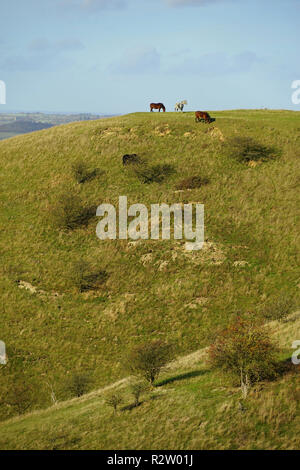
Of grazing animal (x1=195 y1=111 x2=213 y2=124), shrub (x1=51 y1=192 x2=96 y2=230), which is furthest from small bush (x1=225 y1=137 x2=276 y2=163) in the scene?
shrub (x1=51 y1=192 x2=96 y2=230)

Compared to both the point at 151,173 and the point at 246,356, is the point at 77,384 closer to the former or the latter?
the point at 246,356

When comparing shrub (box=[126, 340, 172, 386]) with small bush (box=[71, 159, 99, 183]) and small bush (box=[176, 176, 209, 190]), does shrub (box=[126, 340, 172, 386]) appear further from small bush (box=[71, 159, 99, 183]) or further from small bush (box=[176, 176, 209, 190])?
small bush (box=[71, 159, 99, 183])

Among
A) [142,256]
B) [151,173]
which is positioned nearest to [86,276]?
[142,256]

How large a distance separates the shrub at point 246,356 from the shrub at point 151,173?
36.0 m

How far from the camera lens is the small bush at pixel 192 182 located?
167 feet

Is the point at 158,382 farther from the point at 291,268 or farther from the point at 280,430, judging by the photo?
the point at 291,268

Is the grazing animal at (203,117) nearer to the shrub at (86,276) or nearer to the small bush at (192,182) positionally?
the small bush at (192,182)

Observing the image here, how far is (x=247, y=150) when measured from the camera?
5453cm

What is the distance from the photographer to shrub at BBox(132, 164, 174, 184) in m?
52.9

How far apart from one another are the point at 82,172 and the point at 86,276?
20.0 metres

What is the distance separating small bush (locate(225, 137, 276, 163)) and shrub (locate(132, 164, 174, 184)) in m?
9.79

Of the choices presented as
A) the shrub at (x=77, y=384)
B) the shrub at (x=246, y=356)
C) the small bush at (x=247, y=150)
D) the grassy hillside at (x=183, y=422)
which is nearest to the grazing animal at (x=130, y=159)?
the small bush at (x=247, y=150)

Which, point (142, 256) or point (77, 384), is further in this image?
point (142, 256)

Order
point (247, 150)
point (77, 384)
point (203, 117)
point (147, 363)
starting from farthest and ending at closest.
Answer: point (203, 117), point (247, 150), point (77, 384), point (147, 363)
